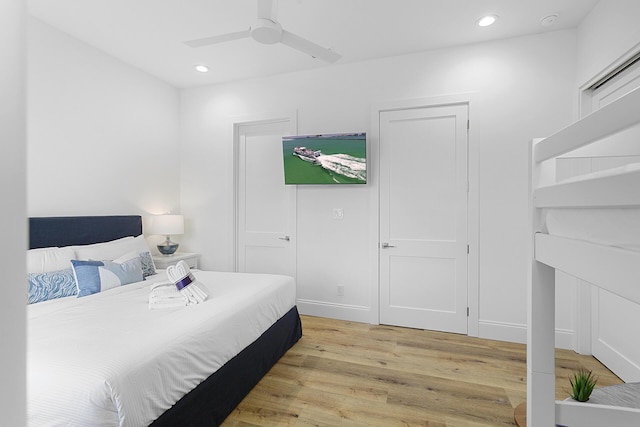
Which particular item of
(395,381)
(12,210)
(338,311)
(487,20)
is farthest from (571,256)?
(338,311)

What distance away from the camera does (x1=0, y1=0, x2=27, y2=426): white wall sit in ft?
1.39

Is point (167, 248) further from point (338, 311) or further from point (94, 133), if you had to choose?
point (338, 311)

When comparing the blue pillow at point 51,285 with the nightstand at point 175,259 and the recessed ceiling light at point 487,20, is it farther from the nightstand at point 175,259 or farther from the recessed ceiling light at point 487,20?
the recessed ceiling light at point 487,20

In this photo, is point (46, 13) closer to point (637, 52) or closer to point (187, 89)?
point (187, 89)

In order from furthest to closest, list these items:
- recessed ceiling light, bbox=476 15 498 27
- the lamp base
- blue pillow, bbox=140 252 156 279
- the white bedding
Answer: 1. the lamp base
2. blue pillow, bbox=140 252 156 279
3. recessed ceiling light, bbox=476 15 498 27
4. the white bedding

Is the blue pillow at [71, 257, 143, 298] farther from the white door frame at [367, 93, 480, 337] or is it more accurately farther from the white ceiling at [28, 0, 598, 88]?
the white door frame at [367, 93, 480, 337]

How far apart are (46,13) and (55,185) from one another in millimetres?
1434

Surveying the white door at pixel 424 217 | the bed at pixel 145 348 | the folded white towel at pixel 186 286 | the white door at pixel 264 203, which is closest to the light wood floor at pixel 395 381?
the bed at pixel 145 348

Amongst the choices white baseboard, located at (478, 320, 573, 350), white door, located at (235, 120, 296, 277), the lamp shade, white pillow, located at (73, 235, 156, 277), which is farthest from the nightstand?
white baseboard, located at (478, 320, 573, 350)

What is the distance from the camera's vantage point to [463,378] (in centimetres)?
230

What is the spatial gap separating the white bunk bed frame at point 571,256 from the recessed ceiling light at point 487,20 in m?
1.91

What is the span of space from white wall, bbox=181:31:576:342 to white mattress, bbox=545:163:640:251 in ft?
7.00

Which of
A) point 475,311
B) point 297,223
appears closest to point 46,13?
point 297,223

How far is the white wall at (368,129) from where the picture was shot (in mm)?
2898
